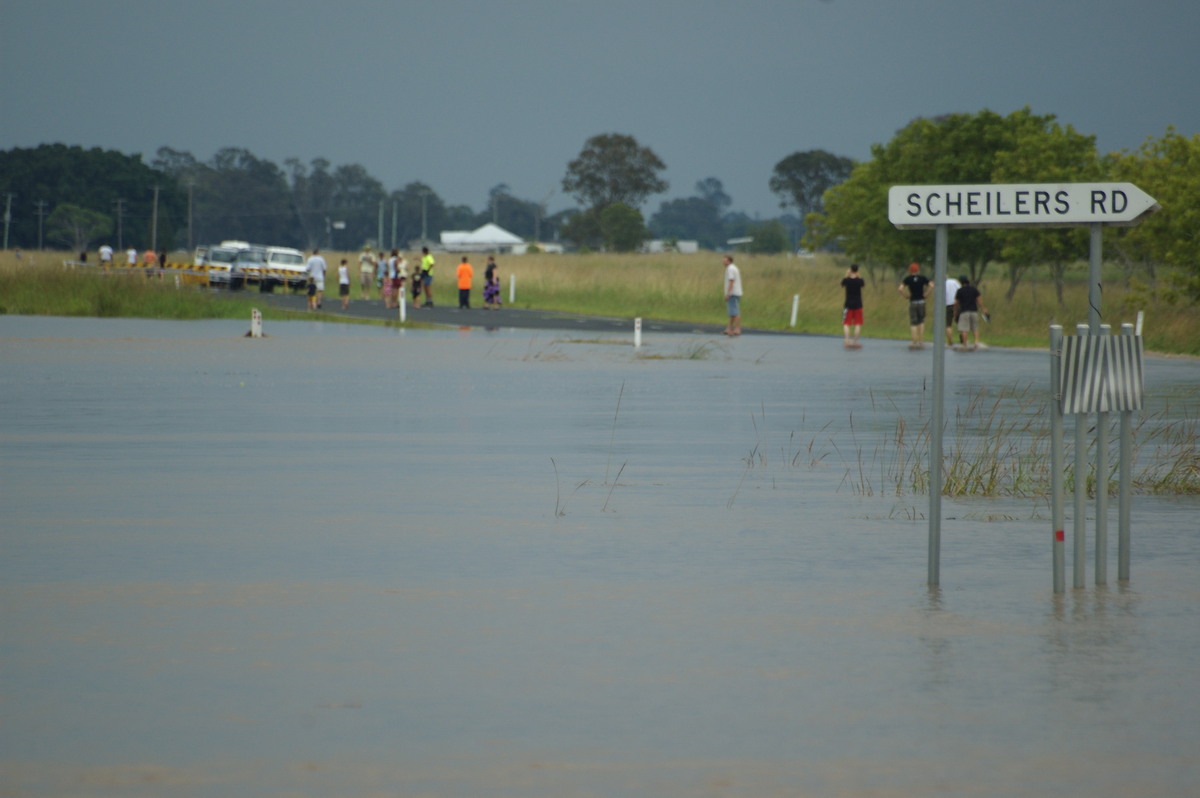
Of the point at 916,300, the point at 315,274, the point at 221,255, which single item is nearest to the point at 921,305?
the point at 916,300

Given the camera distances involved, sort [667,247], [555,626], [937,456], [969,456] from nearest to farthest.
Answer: [555,626] < [937,456] < [969,456] < [667,247]

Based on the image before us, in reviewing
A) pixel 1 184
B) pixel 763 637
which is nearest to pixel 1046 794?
pixel 763 637

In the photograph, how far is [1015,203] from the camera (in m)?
8.02

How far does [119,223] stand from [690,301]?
93006 mm

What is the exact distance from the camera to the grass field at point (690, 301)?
40.8m

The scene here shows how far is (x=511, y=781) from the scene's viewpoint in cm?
507

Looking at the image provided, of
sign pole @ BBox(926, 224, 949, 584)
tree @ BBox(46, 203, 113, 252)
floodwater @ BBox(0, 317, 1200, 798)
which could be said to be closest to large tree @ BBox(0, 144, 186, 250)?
tree @ BBox(46, 203, 113, 252)

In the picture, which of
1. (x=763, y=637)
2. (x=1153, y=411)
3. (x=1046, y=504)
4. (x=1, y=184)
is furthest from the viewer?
(x=1, y=184)

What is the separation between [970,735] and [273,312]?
43.3 metres

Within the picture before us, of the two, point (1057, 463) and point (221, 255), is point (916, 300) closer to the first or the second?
point (1057, 463)

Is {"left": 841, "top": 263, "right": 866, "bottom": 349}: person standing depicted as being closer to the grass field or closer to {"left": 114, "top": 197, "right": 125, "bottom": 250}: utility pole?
the grass field

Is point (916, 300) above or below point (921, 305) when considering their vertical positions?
above

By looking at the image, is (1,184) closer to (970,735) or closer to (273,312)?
(273,312)

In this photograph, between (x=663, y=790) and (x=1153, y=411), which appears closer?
(x=663, y=790)
